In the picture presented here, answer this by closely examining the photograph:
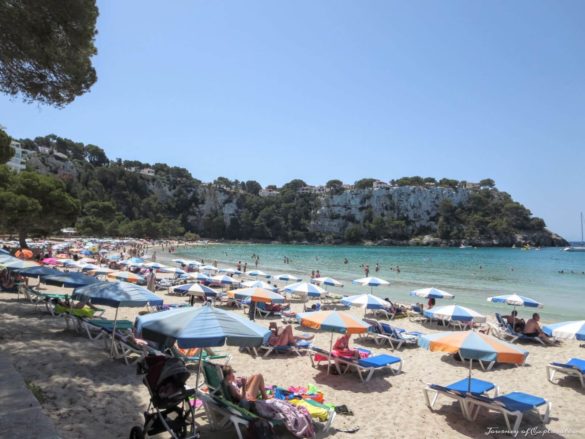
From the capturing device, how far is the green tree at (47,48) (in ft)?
23.8

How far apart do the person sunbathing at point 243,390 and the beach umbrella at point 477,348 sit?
8.55ft

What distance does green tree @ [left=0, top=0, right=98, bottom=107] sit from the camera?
7.25 m

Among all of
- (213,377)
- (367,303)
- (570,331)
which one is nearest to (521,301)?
(367,303)

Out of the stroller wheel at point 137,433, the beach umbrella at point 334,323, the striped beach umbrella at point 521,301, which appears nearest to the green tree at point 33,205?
the beach umbrella at point 334,323

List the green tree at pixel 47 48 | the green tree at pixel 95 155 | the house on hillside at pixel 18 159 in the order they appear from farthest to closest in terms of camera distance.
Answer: the green tree at pixel 95 155, the house on hillside at pixel 18 159, the green tree at pixel 47 48

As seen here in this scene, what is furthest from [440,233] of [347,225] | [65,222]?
[65,222]

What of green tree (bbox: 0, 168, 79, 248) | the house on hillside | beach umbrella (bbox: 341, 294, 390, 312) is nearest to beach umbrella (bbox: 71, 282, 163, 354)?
beach umbrella (bbox: 341, 294, 390, 312)

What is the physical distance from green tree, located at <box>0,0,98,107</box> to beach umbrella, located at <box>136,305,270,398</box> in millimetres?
5933

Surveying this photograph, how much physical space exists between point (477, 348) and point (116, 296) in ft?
18.2

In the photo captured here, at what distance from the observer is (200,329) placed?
4500 millimetres

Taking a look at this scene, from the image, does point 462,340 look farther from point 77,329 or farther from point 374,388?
point 77,329

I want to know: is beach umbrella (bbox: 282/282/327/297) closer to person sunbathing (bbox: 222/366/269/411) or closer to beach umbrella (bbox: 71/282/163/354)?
beach umbrella (bbox: 71/282/163/354)

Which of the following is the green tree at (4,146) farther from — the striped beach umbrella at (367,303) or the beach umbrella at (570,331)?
the beach umbrella at (570,331)

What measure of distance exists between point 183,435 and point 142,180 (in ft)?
408
